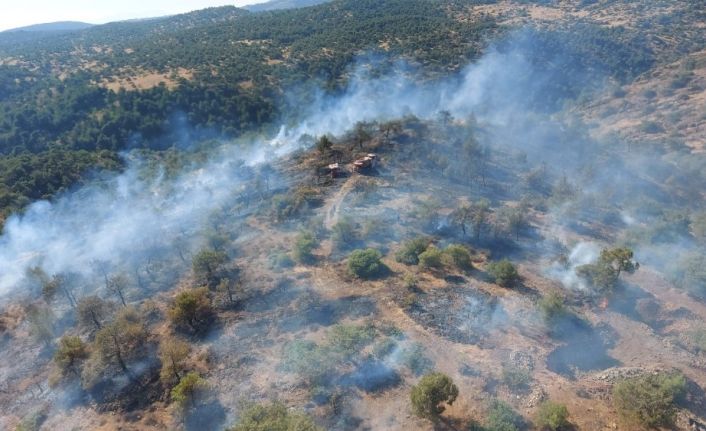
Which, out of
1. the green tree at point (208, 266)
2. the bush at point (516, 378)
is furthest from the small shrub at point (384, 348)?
the green tree at point (208, 266)

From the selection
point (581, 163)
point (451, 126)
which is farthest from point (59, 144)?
point (581, 163)

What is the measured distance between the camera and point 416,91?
6831 cm

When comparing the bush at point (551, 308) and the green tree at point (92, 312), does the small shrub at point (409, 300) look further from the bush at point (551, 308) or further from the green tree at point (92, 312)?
the green tree at point (92, 312)

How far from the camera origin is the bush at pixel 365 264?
96.0 feet

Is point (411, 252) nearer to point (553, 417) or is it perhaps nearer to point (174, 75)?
point (553, 417)

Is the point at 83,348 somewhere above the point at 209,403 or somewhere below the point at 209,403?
above

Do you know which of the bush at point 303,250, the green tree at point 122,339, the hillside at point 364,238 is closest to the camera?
the hillside at point 364,238

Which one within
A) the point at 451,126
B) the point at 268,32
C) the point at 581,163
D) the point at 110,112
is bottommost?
the point at 581,163

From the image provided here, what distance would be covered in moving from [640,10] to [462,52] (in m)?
35.2

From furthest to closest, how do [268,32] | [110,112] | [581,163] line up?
[268,32], [110,112], [581,163]

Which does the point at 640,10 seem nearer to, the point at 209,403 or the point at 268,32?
the point at 268,32

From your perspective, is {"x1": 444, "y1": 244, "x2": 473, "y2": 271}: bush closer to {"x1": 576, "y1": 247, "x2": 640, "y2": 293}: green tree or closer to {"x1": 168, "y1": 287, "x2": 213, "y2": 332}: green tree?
{"x1": 576, "y1": 247, "x2": 640, "y2": 293}: green tree

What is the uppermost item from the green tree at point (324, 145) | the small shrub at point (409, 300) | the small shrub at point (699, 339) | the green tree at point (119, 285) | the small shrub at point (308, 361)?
the green tree at point (324, 145)

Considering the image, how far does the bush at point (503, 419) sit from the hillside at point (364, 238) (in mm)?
92
